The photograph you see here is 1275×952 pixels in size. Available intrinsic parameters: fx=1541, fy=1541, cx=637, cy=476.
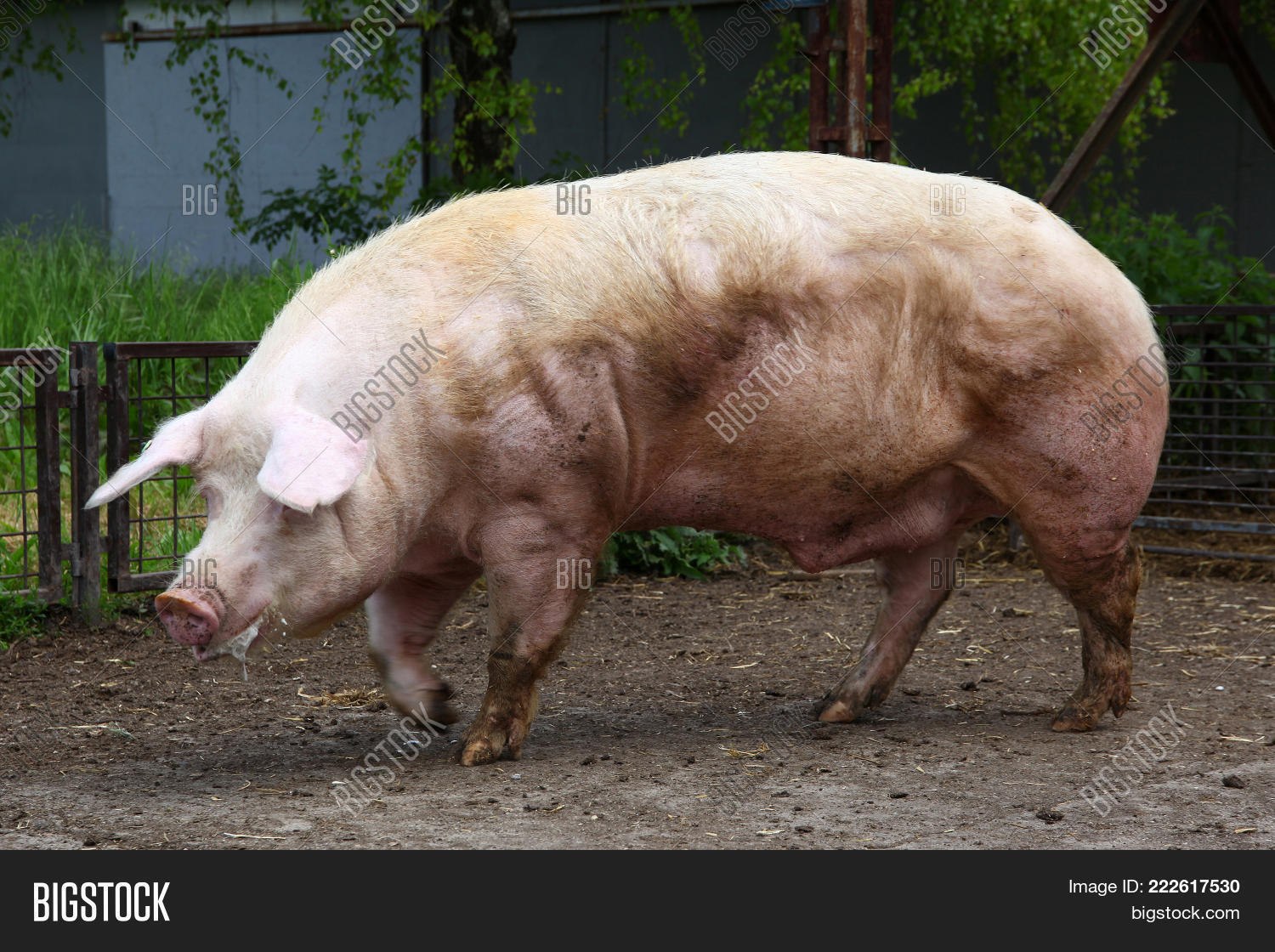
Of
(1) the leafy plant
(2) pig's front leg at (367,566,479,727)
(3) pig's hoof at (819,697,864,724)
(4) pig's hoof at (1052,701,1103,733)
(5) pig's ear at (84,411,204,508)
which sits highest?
→ (5) pig's ear at (84,411,204,508)

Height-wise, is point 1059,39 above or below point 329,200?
above

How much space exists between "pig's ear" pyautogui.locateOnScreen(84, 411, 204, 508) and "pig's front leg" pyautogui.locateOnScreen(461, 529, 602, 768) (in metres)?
0.85

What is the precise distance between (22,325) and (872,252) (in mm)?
5492

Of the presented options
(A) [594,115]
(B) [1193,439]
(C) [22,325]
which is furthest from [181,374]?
(A) [594,115]

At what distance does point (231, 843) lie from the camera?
11.9ft

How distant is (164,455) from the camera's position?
158 inches

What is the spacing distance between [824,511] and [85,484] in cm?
314

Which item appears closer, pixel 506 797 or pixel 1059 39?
pixel 506 797

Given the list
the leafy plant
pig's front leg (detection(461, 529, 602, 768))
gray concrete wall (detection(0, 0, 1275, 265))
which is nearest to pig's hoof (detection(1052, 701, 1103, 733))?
pig's front leg (detection(461, 529, 602, 768))

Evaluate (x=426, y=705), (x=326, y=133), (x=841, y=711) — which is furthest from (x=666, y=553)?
(x=326, y=133)

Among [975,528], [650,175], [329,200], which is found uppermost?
[650,175]

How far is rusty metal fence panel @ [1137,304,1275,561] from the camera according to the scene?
791 centimetres

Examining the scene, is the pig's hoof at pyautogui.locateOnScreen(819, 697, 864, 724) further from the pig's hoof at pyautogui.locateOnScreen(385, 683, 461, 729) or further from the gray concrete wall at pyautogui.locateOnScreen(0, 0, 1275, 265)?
the gray concrete wall at pyautogui.locateOnScreen(0, 0, 1275, 265)

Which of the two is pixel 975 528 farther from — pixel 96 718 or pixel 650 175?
pixel 96 718
